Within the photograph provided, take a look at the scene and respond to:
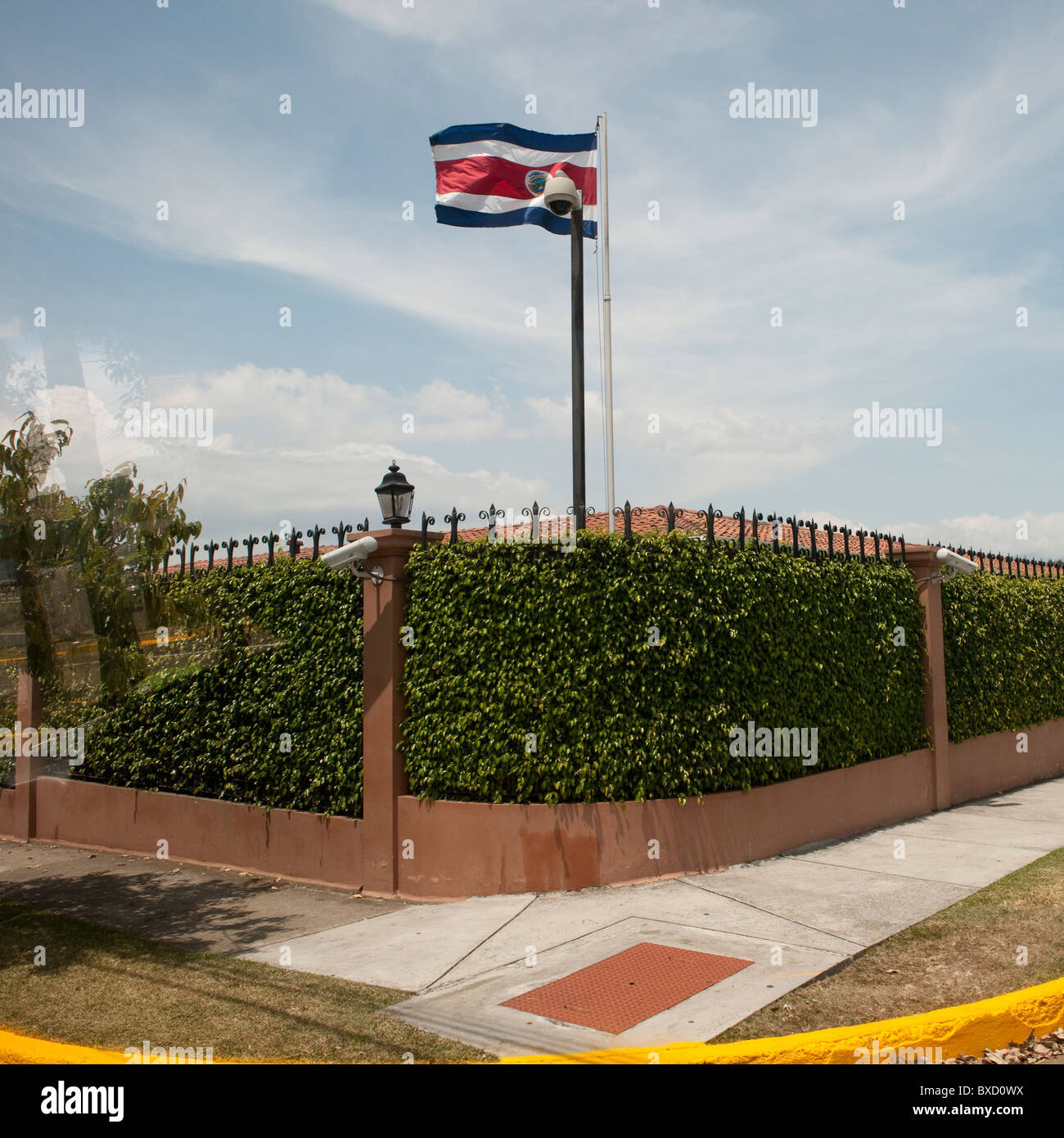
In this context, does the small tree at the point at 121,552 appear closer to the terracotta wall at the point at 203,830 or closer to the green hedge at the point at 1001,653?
the terracotta wall at the point at 203,830

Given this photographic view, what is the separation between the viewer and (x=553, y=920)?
7059mm

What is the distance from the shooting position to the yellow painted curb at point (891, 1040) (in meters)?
4.50

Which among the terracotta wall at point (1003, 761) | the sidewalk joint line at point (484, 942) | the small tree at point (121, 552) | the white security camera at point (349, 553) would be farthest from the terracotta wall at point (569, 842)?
the terracotta wall at point (1003, 761)

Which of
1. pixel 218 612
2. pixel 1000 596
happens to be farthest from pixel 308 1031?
pixel 1000 596

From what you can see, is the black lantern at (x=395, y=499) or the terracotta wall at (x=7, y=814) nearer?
the black lantern at (x=395, y=499)

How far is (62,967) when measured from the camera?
6422 mm

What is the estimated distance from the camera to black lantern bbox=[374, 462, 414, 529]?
8742 mm

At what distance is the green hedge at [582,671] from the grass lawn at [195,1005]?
2.42 m

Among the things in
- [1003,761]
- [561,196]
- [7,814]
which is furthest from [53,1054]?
[1003,761]

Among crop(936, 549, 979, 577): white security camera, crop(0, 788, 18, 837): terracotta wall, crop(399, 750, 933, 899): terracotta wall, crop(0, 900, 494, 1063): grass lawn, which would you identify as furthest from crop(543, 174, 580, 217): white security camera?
crop(0, 788, 18, 837): terracotta wall

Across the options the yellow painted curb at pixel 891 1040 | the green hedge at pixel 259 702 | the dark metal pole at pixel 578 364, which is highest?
the dark metal pole at pixel 578 364

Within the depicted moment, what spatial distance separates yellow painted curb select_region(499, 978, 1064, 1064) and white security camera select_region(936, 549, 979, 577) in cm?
725

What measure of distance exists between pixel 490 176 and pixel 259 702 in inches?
247
